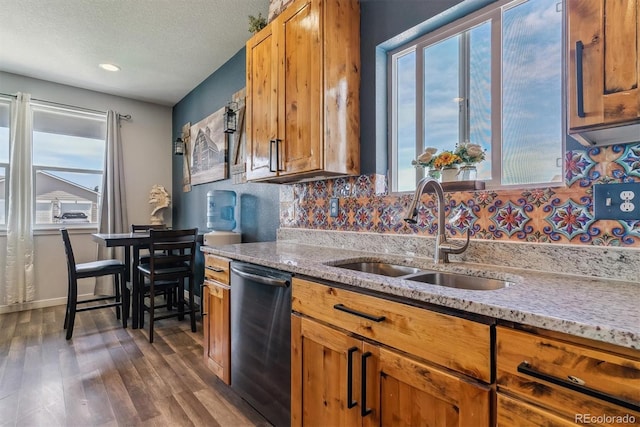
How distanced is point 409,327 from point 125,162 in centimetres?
447

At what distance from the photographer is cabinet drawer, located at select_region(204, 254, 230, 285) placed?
191cm

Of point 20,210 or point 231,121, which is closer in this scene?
point 231,121

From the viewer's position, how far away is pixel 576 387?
0.65 meters

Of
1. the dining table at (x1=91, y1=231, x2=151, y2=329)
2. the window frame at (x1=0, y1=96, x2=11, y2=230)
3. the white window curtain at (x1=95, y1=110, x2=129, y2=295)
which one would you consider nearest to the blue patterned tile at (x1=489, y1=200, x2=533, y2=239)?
the dining table at (x1=91, y1=231, x2=151, y2=329)

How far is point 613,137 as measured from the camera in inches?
40.1

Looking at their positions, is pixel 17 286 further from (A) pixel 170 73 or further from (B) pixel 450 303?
(B) pixel 450 303

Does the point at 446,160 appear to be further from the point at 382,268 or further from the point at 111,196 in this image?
the point at 111,196

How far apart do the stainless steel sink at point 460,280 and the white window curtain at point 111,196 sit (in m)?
4.00

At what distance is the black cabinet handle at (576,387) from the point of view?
601 mm

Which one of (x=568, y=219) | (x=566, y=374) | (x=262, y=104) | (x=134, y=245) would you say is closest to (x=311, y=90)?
(x=262, y=104)

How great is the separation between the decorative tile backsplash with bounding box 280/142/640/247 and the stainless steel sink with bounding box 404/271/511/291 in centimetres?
22

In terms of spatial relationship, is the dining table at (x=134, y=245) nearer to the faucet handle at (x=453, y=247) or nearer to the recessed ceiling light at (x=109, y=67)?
the recessed ceiling light at (x=109, y=67)

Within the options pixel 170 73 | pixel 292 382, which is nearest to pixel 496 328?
pixel 292 382

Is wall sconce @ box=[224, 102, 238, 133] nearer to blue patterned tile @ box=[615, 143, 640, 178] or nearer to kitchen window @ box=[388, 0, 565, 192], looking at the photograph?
kitchen window @ box=[388, 0, 565, 192]
